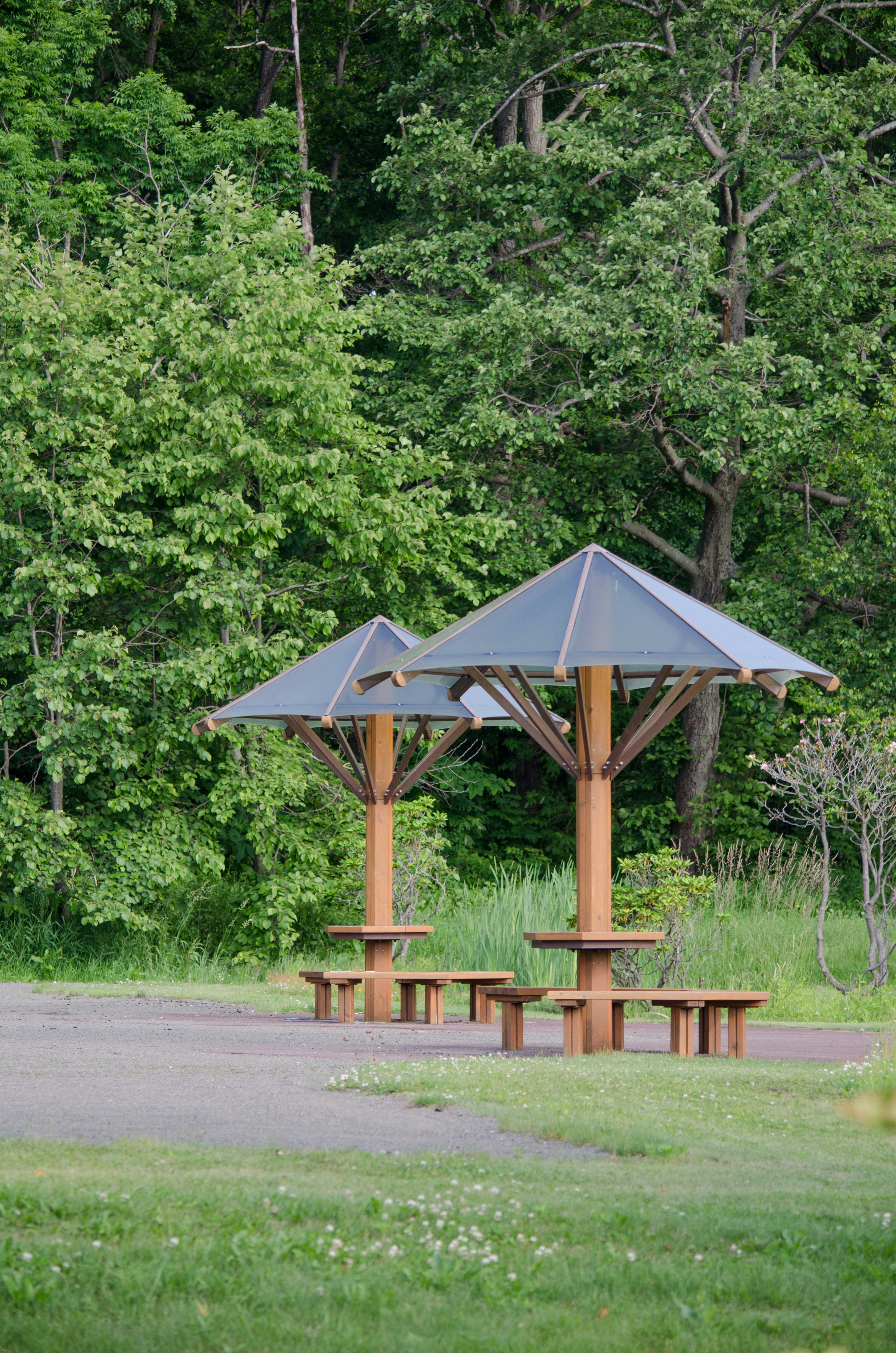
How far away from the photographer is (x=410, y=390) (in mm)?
20406

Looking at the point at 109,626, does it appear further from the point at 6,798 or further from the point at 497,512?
the point at 497,512

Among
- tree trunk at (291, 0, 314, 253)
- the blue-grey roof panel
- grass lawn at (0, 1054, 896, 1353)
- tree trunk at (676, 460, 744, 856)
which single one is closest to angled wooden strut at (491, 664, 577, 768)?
the blue-grey roof panel

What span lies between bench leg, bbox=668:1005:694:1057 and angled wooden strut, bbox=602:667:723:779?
140 centimetres

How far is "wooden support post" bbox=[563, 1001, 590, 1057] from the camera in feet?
26.9

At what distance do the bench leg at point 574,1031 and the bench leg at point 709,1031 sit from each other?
721 millimetres

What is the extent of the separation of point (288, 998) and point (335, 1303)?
1019 centimetres

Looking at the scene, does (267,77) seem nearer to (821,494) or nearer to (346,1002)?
(821,494)

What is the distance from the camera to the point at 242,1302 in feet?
10.7

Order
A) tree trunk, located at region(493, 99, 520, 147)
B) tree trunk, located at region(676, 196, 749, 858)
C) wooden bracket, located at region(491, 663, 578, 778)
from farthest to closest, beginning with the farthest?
tree trunk, located at region(493, 99, 520, 147)
tree trunk, located at region(676, 196, 749, 858)
wooden bracket, located at region(491, 663, 578, 778)

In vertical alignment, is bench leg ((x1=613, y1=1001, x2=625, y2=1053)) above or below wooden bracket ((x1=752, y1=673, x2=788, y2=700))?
below

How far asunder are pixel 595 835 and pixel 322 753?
11.2 feet

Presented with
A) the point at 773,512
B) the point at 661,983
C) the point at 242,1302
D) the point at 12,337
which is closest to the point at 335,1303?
the point at 242,1302

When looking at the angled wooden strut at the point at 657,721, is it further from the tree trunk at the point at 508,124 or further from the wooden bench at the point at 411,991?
the tree trunk at the point at 508,124

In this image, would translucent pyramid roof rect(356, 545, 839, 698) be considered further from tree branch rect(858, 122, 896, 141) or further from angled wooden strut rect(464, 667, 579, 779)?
tree branch rect(858, 122, 896, 141)
